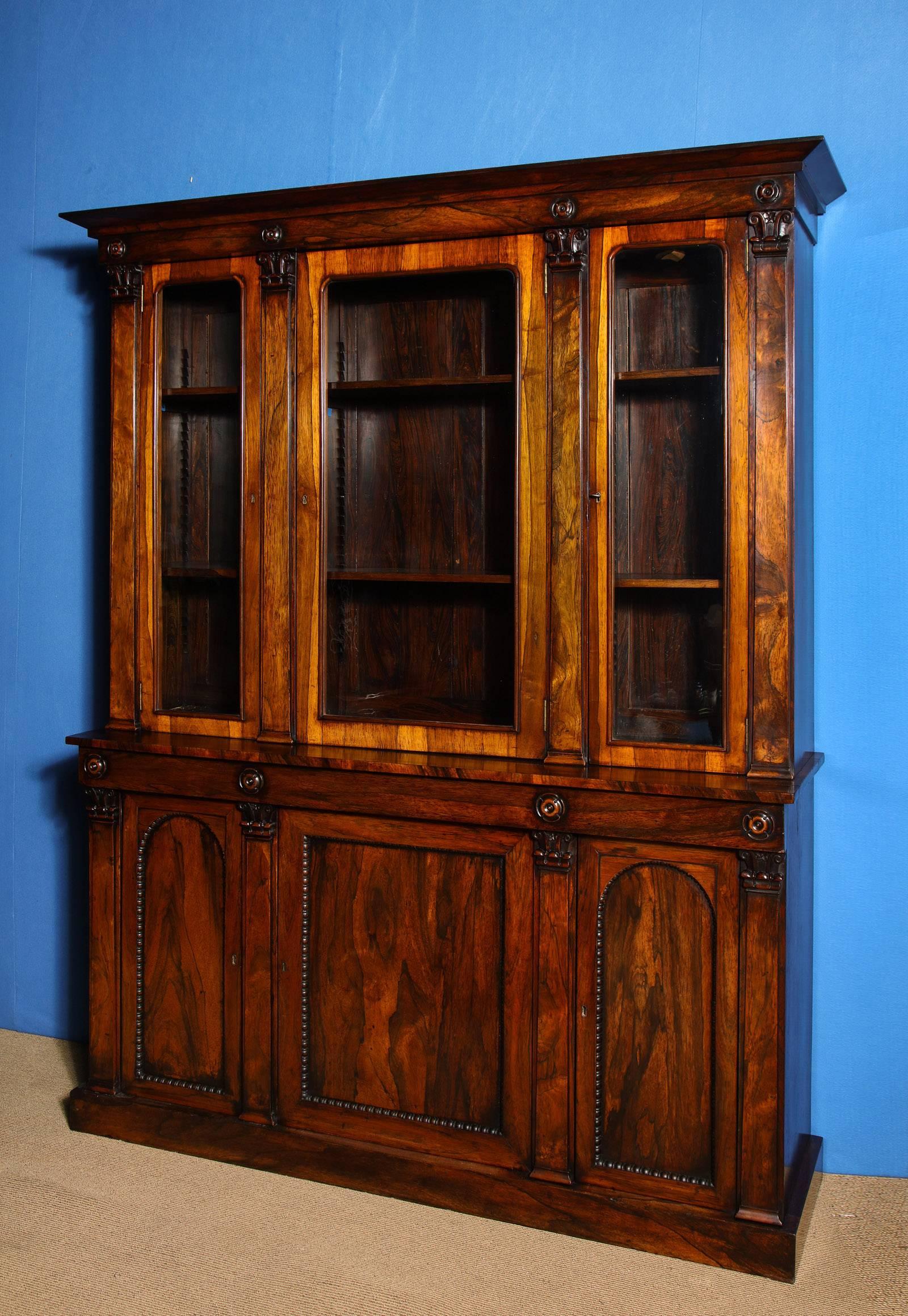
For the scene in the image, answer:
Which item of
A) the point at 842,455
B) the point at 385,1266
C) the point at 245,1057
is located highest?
the point at 842,455

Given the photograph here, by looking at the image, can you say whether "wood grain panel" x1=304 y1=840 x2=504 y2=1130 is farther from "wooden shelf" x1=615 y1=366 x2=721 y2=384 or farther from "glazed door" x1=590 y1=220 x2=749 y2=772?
"wooden shelf" x1=615 y1=366 x2=721 y2=384

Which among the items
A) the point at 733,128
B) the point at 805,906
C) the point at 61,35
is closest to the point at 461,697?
the point at 805,906

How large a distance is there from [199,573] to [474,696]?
700 mm

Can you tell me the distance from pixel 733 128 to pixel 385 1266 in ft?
8.04

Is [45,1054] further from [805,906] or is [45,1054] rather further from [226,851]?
[805,906]

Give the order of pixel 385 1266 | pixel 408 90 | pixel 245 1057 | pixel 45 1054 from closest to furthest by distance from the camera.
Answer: pixel 385 1266
pixel 245 1057
pixel 408 90
pixel 45 1054

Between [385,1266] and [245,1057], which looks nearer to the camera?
[385,1266]

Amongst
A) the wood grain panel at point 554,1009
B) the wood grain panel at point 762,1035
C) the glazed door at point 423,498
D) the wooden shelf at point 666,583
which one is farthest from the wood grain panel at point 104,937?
the wood grain panel at point 762,1035

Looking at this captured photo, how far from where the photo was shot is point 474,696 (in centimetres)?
277

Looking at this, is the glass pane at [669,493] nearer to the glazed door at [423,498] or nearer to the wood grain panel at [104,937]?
the glazed door at [423,498]

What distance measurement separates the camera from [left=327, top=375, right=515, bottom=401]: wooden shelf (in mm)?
2557

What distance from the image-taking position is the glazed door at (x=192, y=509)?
2.77 meters

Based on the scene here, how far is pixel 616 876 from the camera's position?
2.38 meters

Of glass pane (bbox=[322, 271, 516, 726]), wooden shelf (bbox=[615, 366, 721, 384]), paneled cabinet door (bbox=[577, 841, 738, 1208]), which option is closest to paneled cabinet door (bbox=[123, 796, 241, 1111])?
glass pane (bbox=[322, 271, 516, 726])
